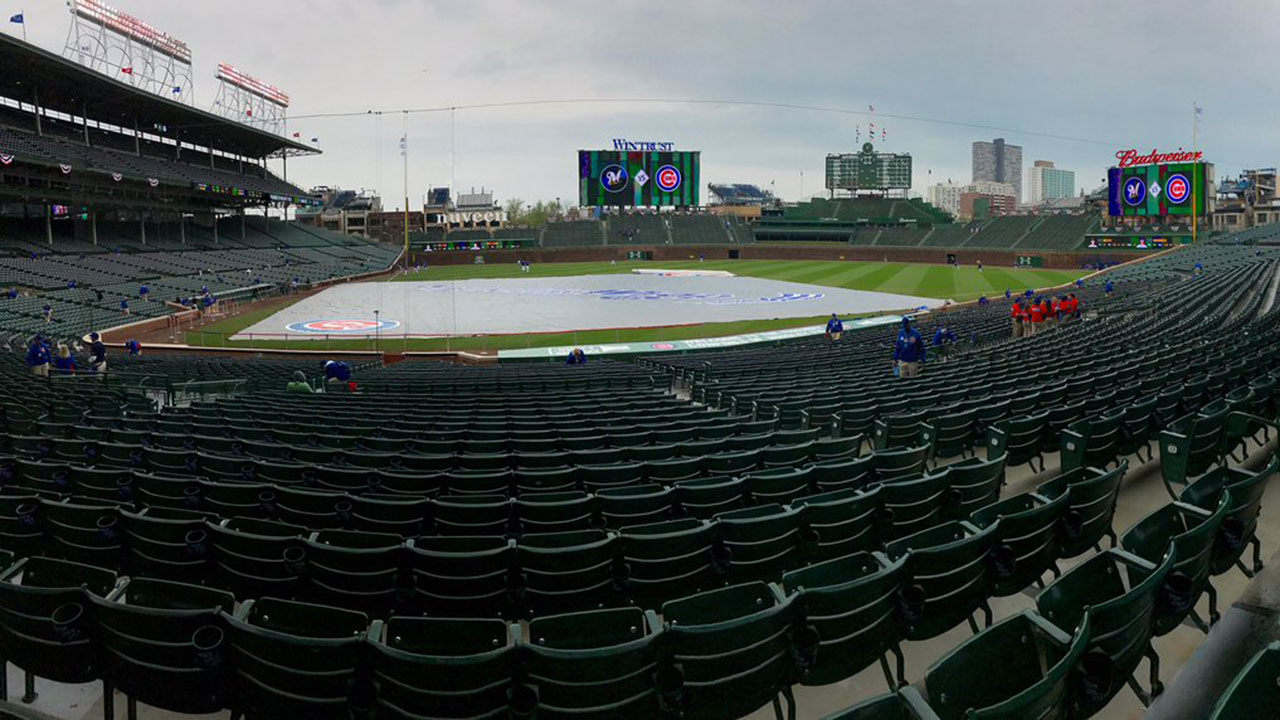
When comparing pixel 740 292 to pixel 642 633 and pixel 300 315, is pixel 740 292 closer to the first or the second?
pixel 300 315

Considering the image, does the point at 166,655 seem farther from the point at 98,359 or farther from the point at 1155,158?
the point at 1155,158

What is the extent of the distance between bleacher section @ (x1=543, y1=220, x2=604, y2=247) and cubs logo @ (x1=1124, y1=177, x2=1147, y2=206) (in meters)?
64.9

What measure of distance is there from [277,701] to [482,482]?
4.03 metres

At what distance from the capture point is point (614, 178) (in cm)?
10638

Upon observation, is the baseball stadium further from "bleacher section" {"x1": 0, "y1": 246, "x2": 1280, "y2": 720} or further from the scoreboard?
the scoreboard

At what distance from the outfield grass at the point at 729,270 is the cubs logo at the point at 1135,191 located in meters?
14.7

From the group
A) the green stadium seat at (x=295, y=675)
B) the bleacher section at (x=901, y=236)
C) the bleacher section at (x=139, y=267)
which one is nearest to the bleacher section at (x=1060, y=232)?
the bleacher section at (x=901, y=236)

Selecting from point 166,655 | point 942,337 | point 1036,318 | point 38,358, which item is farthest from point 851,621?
point 1036,318

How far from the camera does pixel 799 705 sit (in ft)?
15.4

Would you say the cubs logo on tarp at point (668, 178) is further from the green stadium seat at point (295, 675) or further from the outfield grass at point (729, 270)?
the green stadium seat at point (295, 675)

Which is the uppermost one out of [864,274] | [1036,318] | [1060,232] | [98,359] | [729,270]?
[1060,232]

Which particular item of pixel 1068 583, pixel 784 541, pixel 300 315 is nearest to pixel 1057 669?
pixel 1068 583

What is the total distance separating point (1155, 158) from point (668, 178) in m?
58.3

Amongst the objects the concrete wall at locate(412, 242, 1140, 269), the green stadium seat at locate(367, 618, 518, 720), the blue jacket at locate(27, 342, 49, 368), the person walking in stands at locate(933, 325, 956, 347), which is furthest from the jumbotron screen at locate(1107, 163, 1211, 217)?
the green stadium seat at locate(367, 618, 518, 720)
